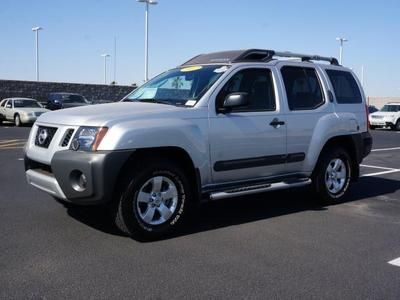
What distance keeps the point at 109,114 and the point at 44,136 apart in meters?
0.84

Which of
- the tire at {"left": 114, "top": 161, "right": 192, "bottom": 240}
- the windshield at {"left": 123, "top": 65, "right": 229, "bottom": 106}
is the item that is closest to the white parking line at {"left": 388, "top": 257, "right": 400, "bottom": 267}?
the tire at {"left": 114, "top": 161, "right": 192, "bottom": 240}

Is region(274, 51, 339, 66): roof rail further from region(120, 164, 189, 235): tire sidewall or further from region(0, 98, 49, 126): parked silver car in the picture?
region(0, 98, 49, 126): parked silver car

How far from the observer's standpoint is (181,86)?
629 centimetres

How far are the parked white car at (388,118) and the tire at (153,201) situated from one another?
25.5 metres

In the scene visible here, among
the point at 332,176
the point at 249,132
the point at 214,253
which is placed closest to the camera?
the point at 214,253

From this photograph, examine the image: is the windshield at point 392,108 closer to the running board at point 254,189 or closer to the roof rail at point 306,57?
the roof rail at point 306,57

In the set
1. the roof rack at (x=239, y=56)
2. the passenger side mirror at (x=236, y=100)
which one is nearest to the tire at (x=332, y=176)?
the roof rack at (x=239, y=56)

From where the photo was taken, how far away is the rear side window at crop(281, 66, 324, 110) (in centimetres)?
675

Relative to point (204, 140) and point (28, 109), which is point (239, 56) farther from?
point (28, 109)

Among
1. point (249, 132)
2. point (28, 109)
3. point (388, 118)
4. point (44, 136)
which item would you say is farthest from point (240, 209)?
point (388, 118)

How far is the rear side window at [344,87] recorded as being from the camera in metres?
7.50

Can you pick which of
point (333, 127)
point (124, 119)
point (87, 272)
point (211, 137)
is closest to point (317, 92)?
point (333, 127)

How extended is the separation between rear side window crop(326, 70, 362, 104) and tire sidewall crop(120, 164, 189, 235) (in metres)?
3.08

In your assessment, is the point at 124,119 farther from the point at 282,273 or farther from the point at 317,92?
the point at 317,92
